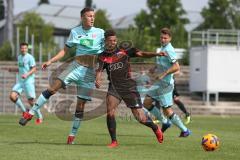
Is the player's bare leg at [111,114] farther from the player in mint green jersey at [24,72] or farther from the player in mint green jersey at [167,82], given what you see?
the player in mint green jersey at [24,72]

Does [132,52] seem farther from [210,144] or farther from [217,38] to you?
[217,38]

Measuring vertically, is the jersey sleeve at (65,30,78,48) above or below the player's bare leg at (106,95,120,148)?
above

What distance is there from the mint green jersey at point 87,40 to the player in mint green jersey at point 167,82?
2312 mm

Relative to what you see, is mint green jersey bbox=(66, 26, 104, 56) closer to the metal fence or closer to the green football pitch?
the green football pitch

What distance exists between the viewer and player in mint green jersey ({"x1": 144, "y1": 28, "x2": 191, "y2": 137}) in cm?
1650

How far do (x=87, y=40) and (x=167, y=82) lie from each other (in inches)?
139

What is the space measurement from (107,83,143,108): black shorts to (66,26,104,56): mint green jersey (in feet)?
2.74

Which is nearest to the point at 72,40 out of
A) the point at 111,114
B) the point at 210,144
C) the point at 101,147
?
the point at 111,114

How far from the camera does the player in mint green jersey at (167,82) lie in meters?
16.5

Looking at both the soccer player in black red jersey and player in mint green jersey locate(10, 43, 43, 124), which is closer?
the soccer player in black red jersey

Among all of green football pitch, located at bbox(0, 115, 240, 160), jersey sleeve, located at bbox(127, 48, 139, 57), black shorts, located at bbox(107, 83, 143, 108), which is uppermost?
jersey sleeve, located at bbox(127, 48, 139, 57)

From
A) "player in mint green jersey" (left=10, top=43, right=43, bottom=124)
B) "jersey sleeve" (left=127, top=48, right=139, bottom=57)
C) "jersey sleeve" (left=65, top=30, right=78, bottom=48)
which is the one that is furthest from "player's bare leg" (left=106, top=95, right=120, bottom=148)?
"player in mint green jersey" (left=10, top=43, right=43, bottom=124)

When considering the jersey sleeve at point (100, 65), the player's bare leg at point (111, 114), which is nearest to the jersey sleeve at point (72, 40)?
the jersey sleeve at point (100, 65)

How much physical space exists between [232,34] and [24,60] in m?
22.0
